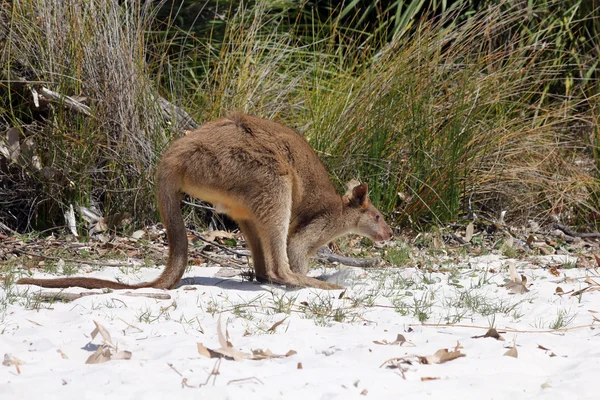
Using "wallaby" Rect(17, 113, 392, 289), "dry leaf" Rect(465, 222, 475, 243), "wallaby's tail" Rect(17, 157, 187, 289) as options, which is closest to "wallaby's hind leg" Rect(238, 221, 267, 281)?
"wallaby" Rect(17, 113, 392, 289)

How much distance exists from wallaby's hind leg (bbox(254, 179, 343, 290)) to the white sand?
0.15 m

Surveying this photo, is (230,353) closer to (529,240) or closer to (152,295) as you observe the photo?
(152,295)

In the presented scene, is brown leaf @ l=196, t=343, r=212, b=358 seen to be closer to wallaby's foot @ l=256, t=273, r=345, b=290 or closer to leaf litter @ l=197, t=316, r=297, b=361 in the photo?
leaf litter @ l=197, t=316, r=297, b=361

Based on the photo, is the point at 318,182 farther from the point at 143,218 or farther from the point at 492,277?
the point at 143,218

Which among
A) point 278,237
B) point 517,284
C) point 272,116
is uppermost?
point 272,116

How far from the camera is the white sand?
117 inches

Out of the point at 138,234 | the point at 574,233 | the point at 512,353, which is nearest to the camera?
the point at 512,353

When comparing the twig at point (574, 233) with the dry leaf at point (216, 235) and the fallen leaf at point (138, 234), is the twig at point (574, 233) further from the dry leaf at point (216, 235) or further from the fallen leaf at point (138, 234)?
the fallen leaf at point (138, 234)

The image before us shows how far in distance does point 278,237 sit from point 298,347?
1.42 m

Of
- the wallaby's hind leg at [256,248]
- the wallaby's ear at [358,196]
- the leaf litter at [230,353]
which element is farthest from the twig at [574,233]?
the leaf litter at [230,353]

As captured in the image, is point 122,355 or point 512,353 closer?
point 122,355

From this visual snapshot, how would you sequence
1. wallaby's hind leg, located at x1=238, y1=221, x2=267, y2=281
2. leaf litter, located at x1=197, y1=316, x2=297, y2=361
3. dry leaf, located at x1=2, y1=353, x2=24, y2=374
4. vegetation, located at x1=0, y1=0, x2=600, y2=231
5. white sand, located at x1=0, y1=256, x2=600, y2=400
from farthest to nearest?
vegetation, located at x1=0, y1=0, x2=600, y2=231 < wallaby's hind leg, located at x1=238, y1=221, x2=267, y2=281 < leaf litter, located at x1=197, y1=316, x2=297, y2=361 < dry leaf, located at x1=2, y1=353, x2=24, y2=374 < white sand, located at x1=0, y1=256, x2=600, y2=400

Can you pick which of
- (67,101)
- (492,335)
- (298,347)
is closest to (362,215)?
(492,335)

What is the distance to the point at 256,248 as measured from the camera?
5203 millimetres
